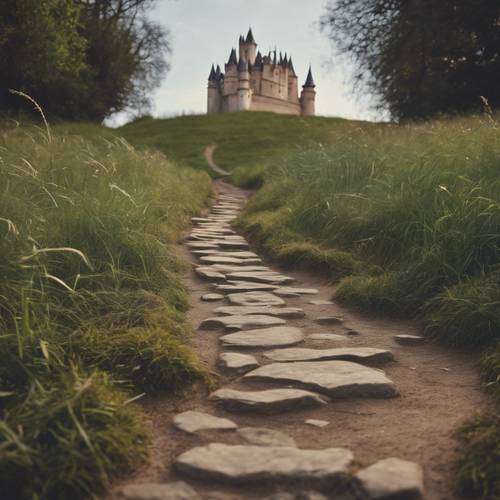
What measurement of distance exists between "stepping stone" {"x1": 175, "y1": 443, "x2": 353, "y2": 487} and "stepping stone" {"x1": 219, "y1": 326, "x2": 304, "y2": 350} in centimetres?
119

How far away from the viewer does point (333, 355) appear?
2.96 m

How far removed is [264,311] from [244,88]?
5126cm

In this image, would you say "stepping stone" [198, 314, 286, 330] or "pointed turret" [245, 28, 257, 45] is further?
"pointed turret" [245, 28, 257, 45]

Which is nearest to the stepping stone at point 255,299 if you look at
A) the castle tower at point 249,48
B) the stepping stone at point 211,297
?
the stepping stone at point 211,297

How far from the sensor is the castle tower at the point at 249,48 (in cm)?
5768

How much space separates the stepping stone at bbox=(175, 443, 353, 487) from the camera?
1.76 meters

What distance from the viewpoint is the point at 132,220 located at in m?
4.30

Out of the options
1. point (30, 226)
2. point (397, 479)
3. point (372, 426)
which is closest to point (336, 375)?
point (372, 426)

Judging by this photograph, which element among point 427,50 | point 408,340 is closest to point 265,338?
point 408,340

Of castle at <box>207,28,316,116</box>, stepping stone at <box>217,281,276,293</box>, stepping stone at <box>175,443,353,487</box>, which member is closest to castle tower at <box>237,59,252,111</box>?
castle at <box>207,28,316,116</box>

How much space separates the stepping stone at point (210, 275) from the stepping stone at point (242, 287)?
0.53 ft

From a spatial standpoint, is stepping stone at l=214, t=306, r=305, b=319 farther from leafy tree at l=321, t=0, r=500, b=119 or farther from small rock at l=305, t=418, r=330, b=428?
leafy tree at l=321, t=0, r=500, b=119

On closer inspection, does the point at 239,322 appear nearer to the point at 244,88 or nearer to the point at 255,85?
the point at 244,88

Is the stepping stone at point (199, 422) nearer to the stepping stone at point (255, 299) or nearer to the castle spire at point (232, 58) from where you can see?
the stepping stone at point (255, 299)
